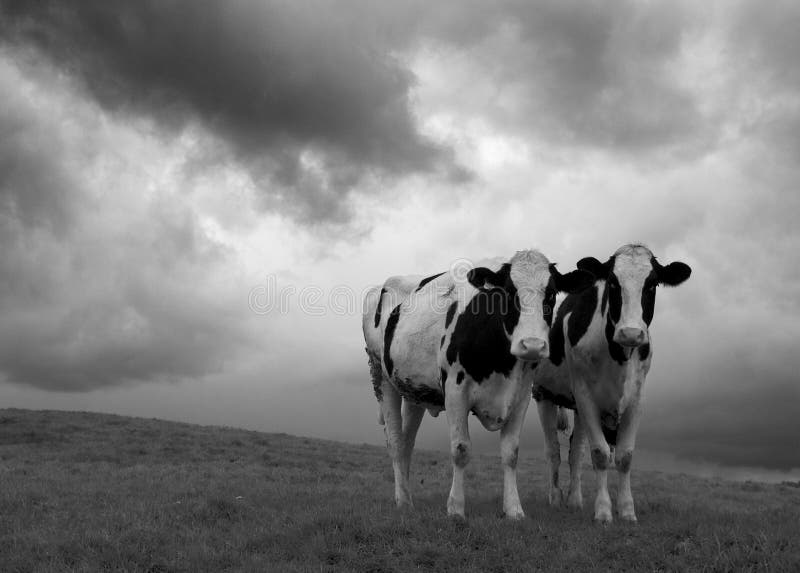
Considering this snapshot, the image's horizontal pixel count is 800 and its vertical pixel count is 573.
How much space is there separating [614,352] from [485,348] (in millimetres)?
1842

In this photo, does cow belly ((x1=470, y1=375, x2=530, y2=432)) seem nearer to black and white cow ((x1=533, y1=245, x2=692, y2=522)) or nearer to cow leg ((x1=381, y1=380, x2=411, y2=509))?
black and white cow ((x1=533, y1=245, x2=692, y2=522))

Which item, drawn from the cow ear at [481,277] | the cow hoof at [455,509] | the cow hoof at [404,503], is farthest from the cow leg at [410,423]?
the cow ear at [481,277]

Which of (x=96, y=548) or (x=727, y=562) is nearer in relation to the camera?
(x=727, y=562)

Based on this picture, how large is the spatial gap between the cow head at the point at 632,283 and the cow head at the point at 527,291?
→ 1.18 feet

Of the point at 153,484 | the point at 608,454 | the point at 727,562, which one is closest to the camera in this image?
the point at 727,562

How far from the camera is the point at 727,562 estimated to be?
298 inches

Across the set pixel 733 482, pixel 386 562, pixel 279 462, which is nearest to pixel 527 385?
pixel 386 562

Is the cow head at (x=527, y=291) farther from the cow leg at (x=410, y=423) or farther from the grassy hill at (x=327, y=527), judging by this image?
the cow leg at (x=410, y=423)

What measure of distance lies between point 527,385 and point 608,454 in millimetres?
1649

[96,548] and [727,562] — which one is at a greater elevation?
[727,562]

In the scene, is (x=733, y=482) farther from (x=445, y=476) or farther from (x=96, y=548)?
(x=96, y=548)

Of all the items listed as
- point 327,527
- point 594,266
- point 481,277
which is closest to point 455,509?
point 327,527

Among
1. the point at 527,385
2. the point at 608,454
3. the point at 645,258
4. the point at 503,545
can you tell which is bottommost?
the point at 503,545

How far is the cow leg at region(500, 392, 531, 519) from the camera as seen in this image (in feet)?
31.7
